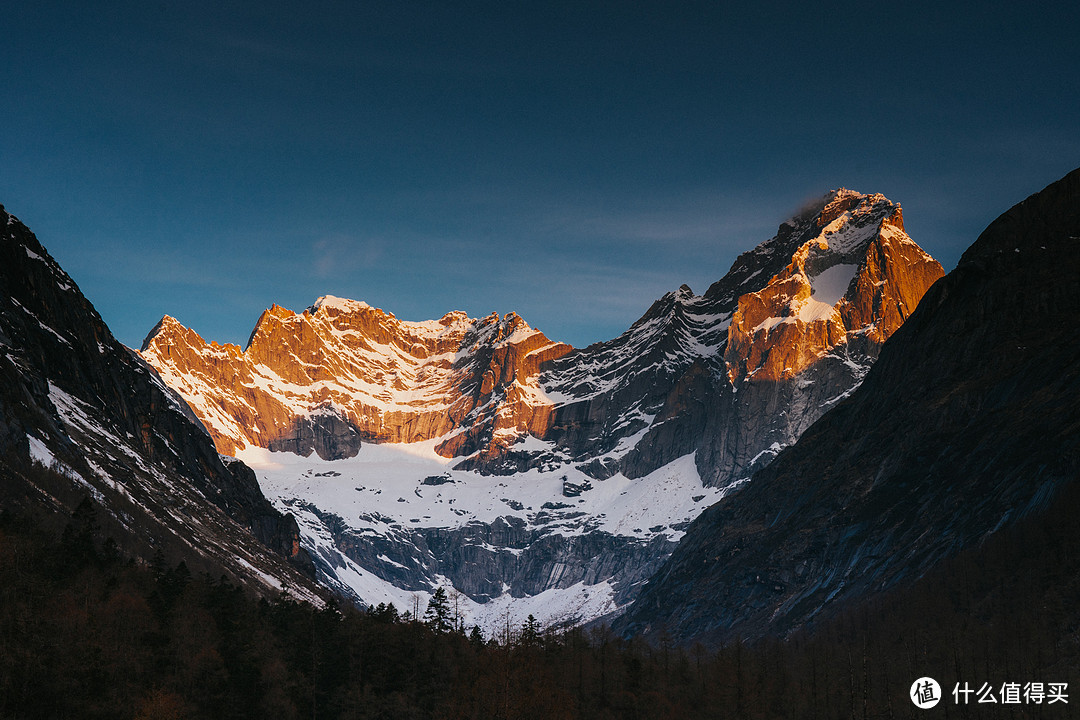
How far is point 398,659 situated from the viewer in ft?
426

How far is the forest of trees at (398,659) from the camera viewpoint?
3831 inches

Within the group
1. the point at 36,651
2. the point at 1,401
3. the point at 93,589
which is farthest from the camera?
the point at 1,401

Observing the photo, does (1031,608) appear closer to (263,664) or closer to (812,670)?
(812,670)

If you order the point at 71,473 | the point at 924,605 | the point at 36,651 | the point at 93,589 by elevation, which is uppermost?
the point at 71,473

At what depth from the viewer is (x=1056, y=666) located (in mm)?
139625

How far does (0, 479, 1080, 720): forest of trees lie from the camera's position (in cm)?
9731

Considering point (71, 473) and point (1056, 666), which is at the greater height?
point (71, 473)

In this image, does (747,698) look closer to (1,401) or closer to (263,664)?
(263,664)

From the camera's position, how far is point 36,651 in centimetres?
9275

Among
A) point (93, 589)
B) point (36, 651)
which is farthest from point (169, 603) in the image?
point (36, 651)

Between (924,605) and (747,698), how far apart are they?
62.6m

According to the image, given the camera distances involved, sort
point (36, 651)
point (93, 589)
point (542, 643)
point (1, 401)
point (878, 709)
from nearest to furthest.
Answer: point (36, 651) → point (93, 589) → point (878, 709) → point (542, 643) → point (1, 401)

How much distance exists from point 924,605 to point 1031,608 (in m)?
25.2

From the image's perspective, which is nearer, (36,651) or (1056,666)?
(36,651)
